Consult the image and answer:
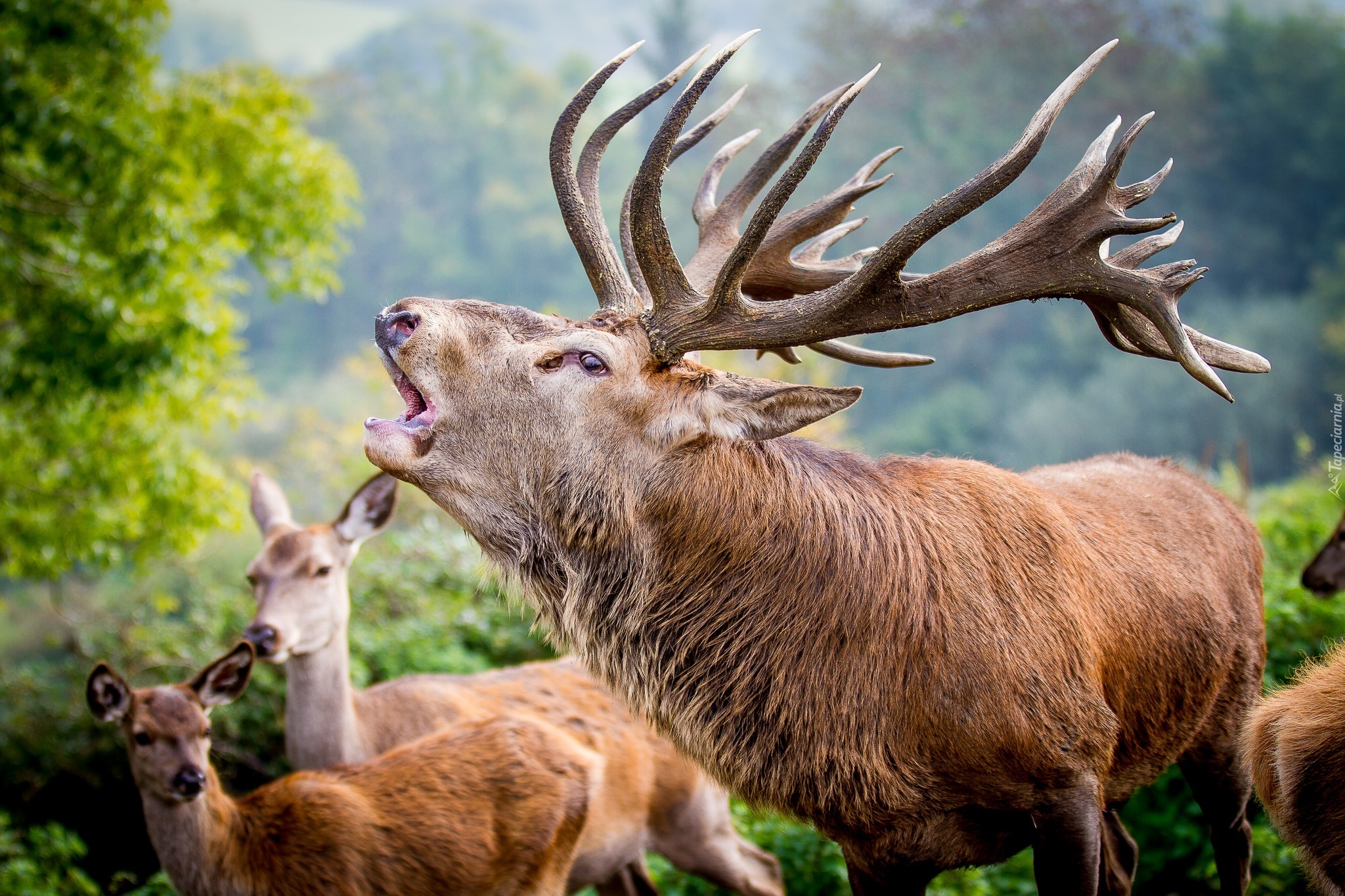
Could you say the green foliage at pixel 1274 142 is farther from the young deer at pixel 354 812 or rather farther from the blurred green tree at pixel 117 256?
the young deer at pixel 354 812

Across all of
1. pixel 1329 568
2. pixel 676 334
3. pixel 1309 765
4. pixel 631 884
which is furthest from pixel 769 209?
pixel 1329 568

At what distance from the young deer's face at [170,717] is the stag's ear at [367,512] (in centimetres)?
105

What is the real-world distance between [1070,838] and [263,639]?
332 cm

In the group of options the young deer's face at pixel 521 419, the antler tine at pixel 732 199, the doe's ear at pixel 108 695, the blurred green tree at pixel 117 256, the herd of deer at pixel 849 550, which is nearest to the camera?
the herd of deer at pixel 849 550

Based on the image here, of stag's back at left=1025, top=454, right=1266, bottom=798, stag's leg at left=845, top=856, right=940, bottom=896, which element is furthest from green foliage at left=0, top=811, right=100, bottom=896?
stag's back at left=1025, top=454, right=1266, bottom=798

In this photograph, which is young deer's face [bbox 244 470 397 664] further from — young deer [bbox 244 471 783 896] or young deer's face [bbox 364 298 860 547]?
young deer's face [bbox 364 298 860 547]

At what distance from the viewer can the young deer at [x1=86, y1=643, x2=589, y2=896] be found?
146 inches

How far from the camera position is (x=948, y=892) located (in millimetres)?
4598

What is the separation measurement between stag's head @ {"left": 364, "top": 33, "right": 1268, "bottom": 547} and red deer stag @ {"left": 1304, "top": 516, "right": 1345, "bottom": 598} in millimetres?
2985

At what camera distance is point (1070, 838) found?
2678 mm

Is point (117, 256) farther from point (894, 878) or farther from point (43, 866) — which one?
point (894, 878)

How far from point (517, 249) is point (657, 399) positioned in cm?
3820

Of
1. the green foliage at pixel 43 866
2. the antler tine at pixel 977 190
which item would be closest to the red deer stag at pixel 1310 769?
the antler tine at pixel 977 190

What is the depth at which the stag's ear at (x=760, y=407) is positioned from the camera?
8.50 feet
